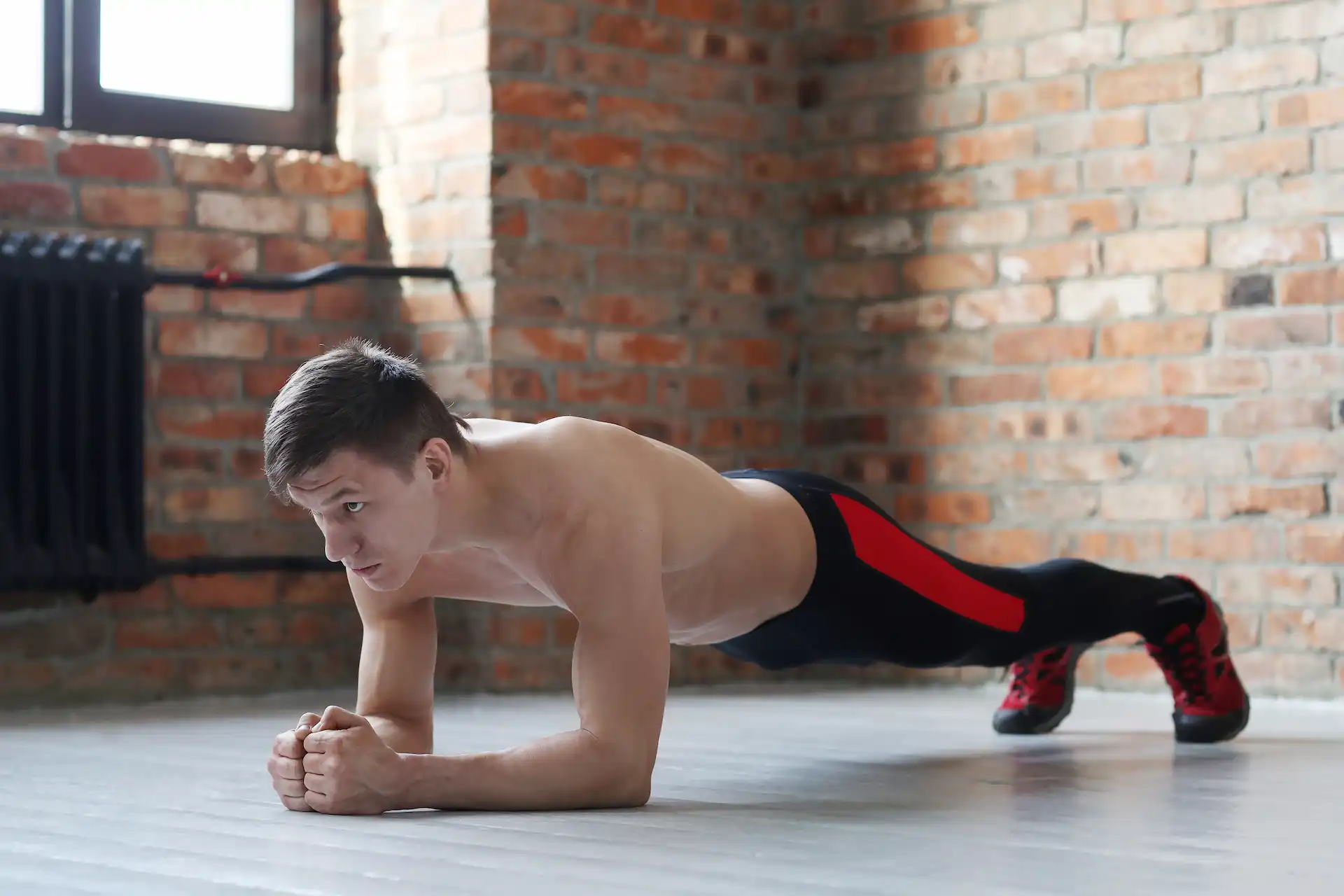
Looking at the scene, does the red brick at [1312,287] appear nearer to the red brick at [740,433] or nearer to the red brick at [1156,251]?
the red brick at [1156,251]

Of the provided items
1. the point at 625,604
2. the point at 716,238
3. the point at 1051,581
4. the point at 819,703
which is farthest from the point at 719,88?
the point at 625,604

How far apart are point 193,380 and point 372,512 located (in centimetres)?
208

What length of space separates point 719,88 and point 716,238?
35 centimetres

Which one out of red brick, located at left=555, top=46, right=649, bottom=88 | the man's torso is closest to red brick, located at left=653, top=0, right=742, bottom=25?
red brick, located at left=555, top=46, right=649, bottom=88

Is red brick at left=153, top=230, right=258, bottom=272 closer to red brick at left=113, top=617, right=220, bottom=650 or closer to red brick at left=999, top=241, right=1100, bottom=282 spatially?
red brick at left=113, top=617, right=220, bottom=650

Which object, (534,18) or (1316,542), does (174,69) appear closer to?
(534,18)

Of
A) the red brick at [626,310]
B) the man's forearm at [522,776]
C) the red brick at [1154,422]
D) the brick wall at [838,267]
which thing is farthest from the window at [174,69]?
the man's forearm at [522,776]

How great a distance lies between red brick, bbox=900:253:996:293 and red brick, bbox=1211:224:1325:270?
1.83 feet

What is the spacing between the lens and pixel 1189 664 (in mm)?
3137

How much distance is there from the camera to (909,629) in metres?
2.75

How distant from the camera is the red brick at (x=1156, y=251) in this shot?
13.0 feet

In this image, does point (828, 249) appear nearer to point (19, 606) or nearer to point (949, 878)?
point (19, 606)

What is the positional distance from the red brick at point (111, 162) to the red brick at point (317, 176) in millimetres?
292

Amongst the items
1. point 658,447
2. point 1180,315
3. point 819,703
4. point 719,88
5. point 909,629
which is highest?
point 719,88
